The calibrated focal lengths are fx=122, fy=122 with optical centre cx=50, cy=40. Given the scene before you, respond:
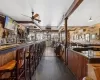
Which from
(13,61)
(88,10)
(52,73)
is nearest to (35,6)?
(88,10)

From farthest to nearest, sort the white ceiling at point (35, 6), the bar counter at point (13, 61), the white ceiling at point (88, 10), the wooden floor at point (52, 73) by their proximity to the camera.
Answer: the white ceiling at point (88, 10), the white ceiling at point (35, 6), the wooden floor at point (52, 73), the bar counter at point (13, 61)

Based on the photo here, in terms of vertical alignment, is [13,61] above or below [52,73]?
above

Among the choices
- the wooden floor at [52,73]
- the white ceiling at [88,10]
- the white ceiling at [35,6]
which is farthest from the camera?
the white ceiling at [88,10]

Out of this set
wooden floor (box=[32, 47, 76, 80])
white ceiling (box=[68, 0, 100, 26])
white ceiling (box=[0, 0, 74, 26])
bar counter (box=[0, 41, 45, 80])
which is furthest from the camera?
white ceiling (box=[68, 0, 100, 26])

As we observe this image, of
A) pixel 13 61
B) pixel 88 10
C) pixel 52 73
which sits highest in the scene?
pixel 88 10

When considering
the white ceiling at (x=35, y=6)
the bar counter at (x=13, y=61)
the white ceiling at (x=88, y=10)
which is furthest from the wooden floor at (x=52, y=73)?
the white ceiling at (x=88, y=10)

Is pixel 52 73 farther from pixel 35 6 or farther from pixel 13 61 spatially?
pixel 35 6

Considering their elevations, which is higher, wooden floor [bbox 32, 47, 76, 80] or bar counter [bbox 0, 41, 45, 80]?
bar counter [bbox 0, 41, 45, 80]

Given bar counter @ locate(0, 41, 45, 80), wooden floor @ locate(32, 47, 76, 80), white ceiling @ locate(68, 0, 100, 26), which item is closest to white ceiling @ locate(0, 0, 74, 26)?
white ceiling @ locate(68, 0, 100, 26)

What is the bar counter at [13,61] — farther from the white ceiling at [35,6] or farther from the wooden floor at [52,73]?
the white ceiling at [35,6]

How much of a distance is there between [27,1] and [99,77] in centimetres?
435

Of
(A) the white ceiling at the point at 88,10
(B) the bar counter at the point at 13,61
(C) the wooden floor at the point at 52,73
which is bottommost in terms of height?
(C) the wooden floor at the point at 52,73

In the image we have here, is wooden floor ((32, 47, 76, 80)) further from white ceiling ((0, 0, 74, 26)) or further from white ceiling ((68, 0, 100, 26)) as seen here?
white ceiling ((68, 0, 100, 26))

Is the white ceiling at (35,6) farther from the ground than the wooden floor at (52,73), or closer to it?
farther from the ground
